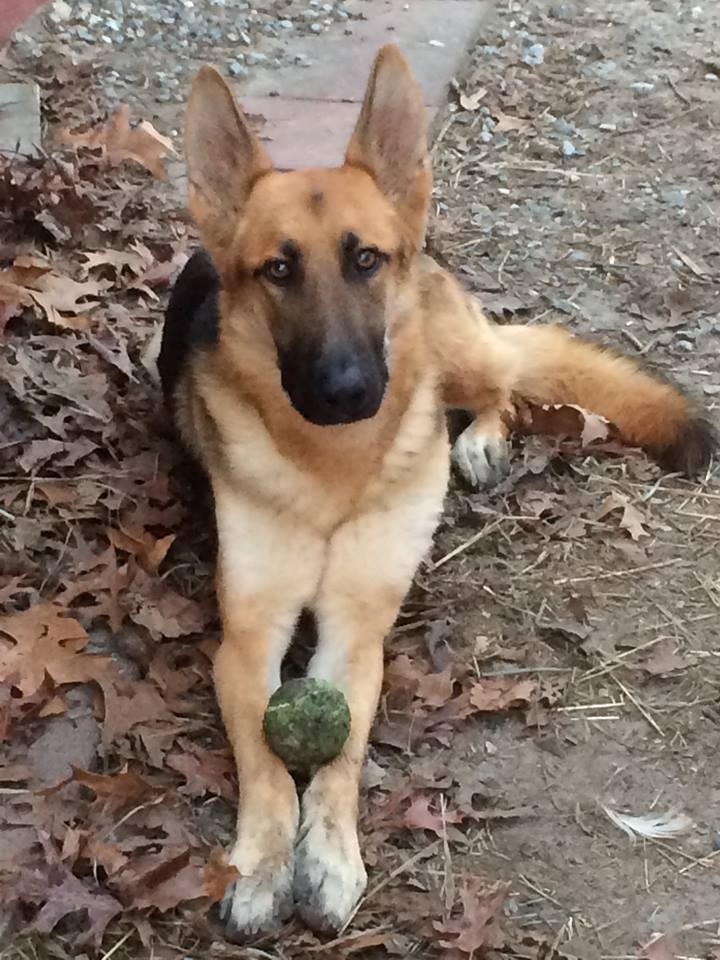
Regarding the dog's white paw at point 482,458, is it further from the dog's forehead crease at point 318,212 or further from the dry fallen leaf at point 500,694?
the dog's forehead crease at point 318,212

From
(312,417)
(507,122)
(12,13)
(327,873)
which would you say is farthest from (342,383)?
(12,13)

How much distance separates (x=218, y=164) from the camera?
3152mm

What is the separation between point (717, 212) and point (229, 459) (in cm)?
294

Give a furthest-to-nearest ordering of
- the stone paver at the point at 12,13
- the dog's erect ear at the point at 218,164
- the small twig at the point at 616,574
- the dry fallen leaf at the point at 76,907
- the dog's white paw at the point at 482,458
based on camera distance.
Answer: the stone paver at the point at 12,13, the dog's white paw at the point at 482,458, the small twig at the point at 616,574, the dog's erect ear at the point at 218,164, the dry fallen leaf at the point at 76,907

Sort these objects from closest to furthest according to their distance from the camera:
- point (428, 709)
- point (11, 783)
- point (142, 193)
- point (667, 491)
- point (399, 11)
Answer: point (11, 783), point (428, 709), point (667, 491), point (142, 193), point (399, 11)

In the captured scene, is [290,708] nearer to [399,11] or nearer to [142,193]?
[142,193]

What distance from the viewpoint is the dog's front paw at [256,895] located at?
2531mm

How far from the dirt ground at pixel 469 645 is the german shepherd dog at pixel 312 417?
0.16 metres

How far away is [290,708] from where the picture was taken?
9.26ft

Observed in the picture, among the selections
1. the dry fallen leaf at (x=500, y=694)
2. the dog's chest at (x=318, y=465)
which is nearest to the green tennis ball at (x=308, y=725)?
the dry fallen leaf at (x=500, y=694)

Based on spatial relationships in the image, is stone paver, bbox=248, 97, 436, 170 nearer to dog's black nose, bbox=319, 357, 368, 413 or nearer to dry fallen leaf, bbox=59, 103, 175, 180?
dry fallen leaf, bbox=59, 103, 175, 180

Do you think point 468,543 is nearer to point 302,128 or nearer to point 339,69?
point 302,128

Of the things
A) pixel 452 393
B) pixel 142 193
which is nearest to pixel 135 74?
pixel 142 193

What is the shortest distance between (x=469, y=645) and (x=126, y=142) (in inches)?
123
